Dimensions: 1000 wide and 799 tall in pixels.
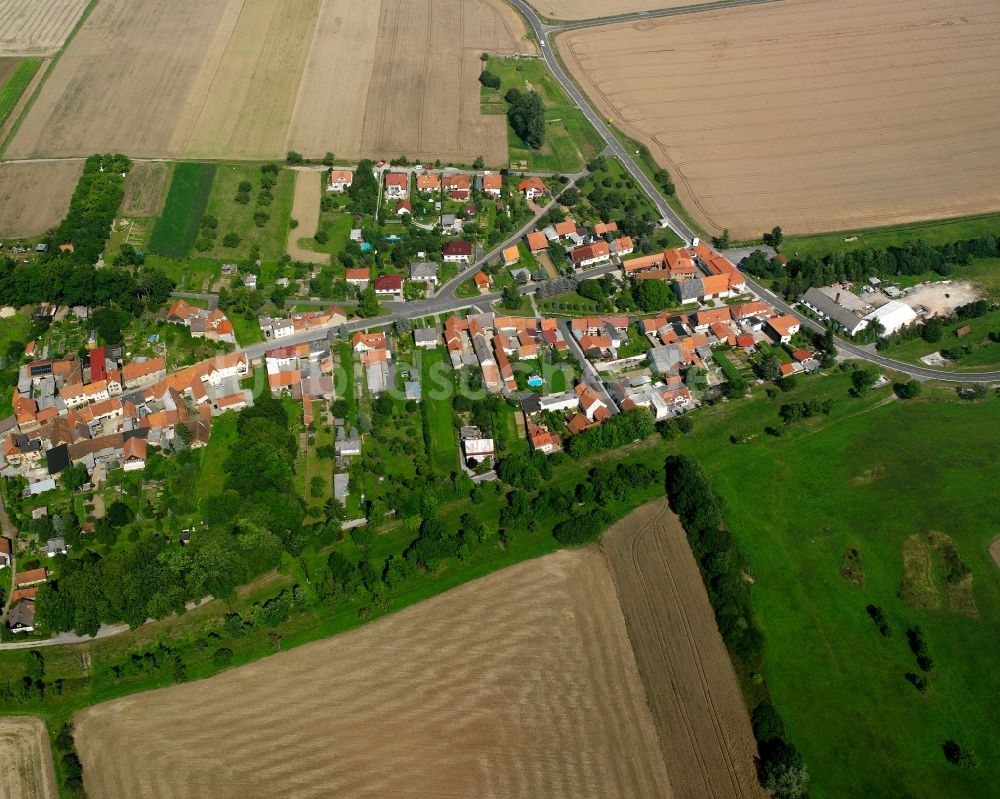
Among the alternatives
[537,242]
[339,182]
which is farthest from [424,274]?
[339,182]

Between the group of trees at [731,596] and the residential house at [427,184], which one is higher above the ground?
the residential house at [427,184]

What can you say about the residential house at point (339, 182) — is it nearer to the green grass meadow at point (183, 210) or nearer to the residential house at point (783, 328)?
the green grass meadow at point (183, 210)

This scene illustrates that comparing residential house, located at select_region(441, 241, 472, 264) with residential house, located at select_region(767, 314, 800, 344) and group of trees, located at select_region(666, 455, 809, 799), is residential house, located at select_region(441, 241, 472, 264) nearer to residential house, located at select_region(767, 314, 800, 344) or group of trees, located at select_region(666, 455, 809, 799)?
residential house, located at select_region(767, 314, 800, 344)

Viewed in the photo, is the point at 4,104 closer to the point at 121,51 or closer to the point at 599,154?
the point at 121,51

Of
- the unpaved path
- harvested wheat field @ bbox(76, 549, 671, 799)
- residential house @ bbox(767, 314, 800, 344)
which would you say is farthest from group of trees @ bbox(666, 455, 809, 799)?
the unpaved path

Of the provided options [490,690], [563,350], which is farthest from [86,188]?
[490,690]

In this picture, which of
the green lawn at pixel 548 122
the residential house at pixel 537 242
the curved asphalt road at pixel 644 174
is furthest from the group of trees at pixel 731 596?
the green lawn at pixel 548 122

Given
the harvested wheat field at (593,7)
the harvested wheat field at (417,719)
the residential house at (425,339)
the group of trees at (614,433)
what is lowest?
the harvested wheat field at (417,719)
